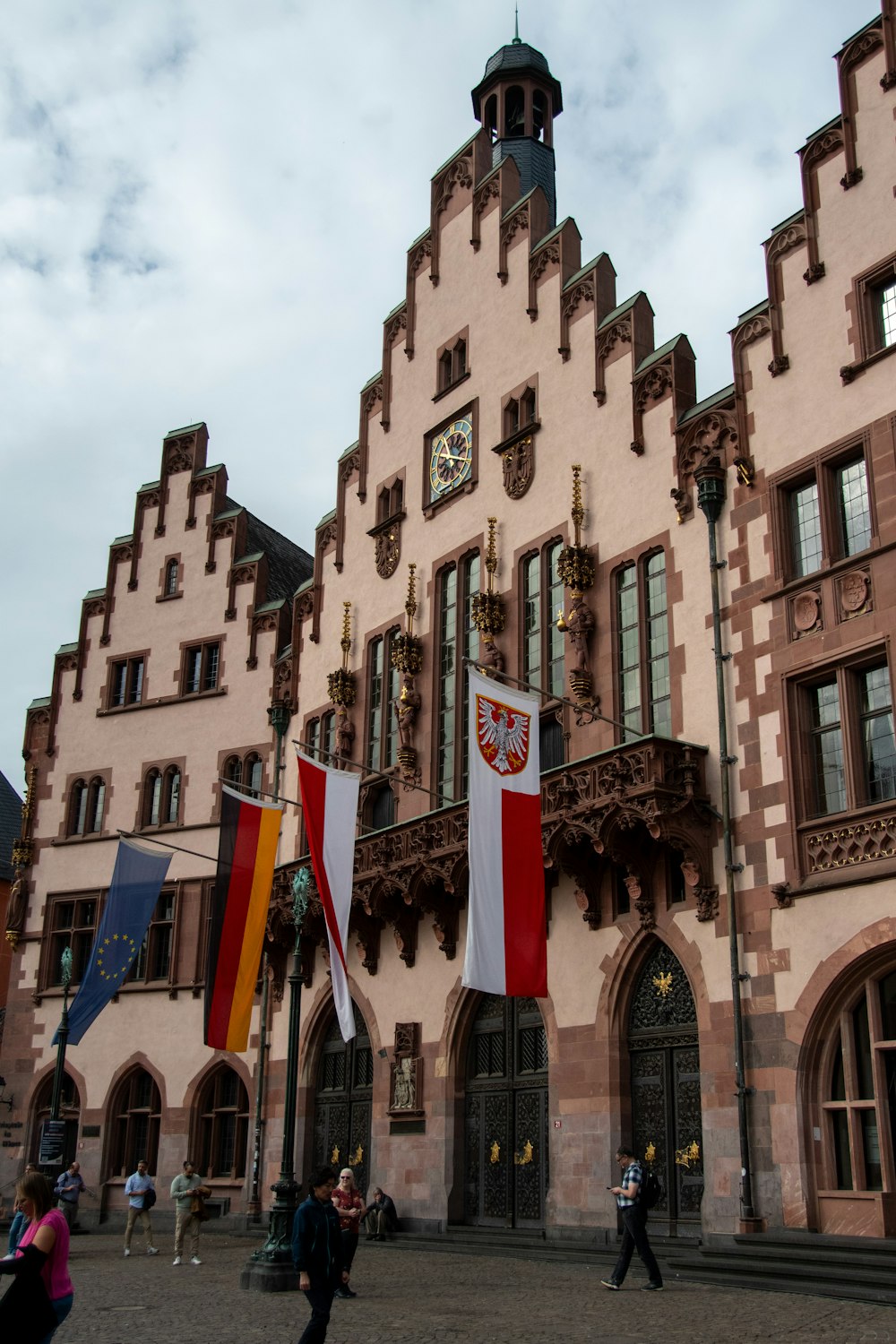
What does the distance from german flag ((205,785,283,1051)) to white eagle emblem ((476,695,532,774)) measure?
4.48m

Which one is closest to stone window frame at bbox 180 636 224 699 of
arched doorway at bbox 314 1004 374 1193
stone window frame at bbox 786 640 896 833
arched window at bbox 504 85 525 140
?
arched doorway at bbox 314 1004 374 1193

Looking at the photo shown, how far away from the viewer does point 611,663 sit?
83.4ft

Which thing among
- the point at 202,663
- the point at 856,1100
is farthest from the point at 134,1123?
the point at 856,1100

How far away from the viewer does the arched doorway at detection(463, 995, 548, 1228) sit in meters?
24.9

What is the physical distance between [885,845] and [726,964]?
3552 mm

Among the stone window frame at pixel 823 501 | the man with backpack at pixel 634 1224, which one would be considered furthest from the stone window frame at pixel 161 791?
the man with backpack at pixel 634 1224

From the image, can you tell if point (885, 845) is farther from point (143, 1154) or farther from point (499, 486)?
point (143, 1154)

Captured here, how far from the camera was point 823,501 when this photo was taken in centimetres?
2183

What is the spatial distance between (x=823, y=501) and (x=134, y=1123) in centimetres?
2482

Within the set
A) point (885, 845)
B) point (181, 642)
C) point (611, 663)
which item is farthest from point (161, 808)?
point (885, 845)

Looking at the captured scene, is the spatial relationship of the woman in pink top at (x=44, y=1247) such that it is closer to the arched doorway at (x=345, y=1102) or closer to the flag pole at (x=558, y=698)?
the flag pole at (x=558, y=698)

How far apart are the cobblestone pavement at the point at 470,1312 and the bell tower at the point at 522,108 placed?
30.1 metres

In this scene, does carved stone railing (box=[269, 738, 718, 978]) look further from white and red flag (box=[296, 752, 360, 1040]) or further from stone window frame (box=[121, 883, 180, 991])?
stone window frame (box=[121, 883, 180, 991])

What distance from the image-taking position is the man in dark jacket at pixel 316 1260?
11234mm
